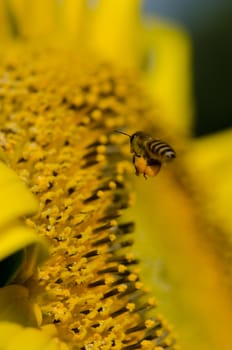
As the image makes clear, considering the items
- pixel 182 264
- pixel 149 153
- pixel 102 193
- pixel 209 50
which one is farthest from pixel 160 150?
pixel 209 50

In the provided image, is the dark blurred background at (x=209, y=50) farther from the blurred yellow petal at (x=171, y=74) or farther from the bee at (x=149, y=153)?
the bee at (x=149, y=153)

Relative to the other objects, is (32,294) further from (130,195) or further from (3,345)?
(130,195)

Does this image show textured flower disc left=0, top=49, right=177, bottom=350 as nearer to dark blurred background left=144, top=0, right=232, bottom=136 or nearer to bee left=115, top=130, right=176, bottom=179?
bee left=115, top=130, right=176, bottom=179

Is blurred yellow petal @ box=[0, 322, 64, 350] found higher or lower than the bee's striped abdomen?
lower

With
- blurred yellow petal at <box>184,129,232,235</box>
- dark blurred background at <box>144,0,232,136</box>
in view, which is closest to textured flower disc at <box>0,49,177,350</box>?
blurred yellow petal at <box>184,129,232,235</box>

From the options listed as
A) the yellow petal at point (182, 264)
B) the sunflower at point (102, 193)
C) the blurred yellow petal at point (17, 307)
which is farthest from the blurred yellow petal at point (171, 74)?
the blurred yellow petal at point (17, 307)

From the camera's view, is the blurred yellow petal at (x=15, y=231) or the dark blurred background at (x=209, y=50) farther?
the dark blurred background at (x=209, y=50)

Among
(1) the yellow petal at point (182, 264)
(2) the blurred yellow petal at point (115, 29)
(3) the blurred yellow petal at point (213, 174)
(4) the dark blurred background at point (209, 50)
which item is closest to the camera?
(1) the yellow petal at point (182, 264)
